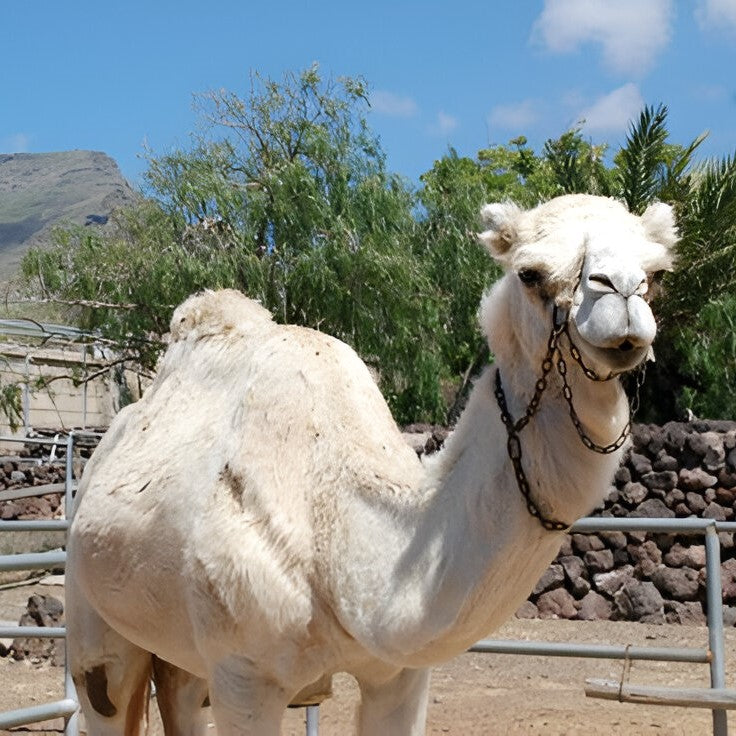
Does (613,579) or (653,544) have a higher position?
(653,544)

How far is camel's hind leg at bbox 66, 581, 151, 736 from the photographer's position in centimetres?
476

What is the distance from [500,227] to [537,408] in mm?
472

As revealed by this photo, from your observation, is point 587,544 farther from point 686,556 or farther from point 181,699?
point 181,699

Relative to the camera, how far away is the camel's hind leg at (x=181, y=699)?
16.1 feet

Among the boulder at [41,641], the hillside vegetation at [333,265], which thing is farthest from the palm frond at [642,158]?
the boulder at [41,641]

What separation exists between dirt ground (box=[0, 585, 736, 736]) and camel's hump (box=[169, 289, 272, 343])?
11.1 feet

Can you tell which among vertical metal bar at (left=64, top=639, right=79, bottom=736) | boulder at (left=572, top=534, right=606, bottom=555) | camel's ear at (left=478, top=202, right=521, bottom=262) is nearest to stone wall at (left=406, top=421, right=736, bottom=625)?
boulder at (left=572, top=534, right=606, bottom=555)

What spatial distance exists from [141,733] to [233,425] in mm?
1481

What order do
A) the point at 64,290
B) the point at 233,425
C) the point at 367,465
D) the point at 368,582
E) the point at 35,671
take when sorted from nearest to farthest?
the point at 368,582 → the point at 367,465 → the point at 233,425 → the point at 35,671 → the point at 64,290

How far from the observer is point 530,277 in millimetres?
3078

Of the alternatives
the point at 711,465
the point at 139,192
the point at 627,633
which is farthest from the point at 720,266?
the point at 139,192

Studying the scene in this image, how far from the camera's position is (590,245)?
2.96 metres

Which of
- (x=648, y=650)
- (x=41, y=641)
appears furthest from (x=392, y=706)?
(x=41, y=641)

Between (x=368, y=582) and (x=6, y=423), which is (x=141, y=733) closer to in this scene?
(x=368, y=582)
